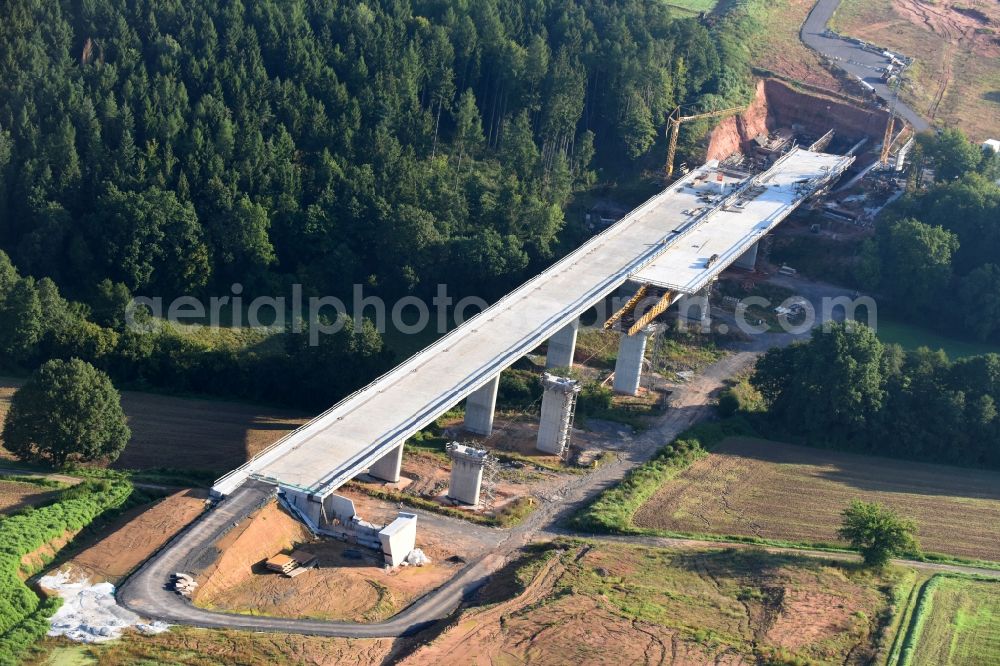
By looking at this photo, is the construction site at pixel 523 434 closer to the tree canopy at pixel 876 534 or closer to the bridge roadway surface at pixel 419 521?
the bridge roadway surface at pixel 419 521

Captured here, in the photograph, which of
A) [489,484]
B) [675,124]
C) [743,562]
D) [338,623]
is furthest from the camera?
[675,124]

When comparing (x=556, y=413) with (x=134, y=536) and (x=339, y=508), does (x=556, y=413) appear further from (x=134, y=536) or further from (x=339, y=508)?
(x=134, y=536)

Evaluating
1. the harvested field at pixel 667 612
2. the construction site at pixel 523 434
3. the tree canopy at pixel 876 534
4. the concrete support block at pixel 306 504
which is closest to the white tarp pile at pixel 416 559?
the construction site at pixel 523 434

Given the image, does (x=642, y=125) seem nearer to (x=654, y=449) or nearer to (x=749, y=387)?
(x=749, y=387)

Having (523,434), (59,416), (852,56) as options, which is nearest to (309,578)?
(59,416)

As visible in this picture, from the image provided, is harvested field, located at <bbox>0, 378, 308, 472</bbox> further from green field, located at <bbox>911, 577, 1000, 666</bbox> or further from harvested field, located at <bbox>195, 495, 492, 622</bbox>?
green field, located at <bbox>911, 577, 1000, 666</bbox>

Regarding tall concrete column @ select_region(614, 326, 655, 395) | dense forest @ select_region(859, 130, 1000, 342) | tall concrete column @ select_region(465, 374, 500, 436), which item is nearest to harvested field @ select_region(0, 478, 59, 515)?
tall concrete column @ select_region(465, 374, 500, 436)
